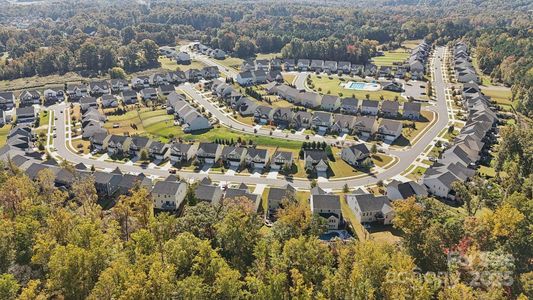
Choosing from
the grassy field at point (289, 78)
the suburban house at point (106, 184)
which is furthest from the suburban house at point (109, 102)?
the grassy field at point (289, 78)

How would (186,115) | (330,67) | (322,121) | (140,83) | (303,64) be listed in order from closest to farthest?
(322,121), (186,115), (140,83), (330,67), (303,64)

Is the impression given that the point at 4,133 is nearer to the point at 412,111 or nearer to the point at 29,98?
the point at 29,98

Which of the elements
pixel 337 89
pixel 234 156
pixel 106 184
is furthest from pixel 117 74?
pixel 106 184

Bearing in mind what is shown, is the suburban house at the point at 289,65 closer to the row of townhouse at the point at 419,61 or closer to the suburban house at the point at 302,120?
the row of townhouse at the point at 419,61

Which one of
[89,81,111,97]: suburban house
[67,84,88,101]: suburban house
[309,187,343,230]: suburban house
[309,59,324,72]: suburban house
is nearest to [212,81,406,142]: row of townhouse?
[309,187,343,230]: suburban house

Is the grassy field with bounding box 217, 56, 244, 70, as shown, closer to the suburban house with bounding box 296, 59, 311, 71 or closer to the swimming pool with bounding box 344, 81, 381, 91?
the suburban house with bounding box 296, 59, 311, 71

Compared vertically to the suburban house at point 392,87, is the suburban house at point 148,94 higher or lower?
higher
